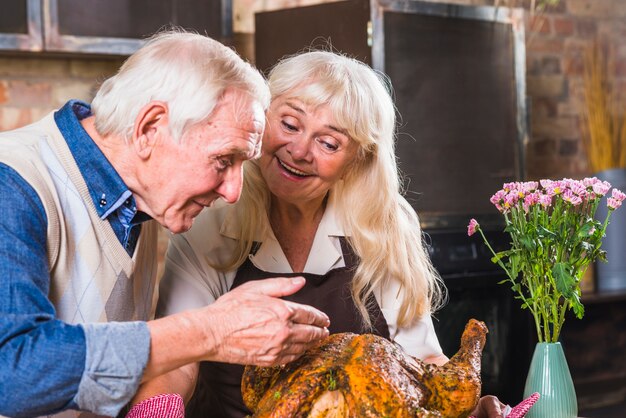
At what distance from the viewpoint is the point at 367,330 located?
6.61ft

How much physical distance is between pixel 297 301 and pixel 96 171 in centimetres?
70

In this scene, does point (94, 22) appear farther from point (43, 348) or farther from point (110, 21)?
point (43, 348)

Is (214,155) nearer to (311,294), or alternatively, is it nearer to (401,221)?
(311,294)

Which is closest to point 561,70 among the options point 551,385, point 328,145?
point 328,145

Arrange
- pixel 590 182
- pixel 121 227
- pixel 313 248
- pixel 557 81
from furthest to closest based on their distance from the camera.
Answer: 1. pixel 557 81
2. pixel 313 248
3. pixel 590 182
4. pixel 121 227

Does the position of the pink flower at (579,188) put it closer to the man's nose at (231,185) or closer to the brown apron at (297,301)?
the brown apron at (297,301)

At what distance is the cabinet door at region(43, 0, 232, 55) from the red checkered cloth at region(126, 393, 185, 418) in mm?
1817

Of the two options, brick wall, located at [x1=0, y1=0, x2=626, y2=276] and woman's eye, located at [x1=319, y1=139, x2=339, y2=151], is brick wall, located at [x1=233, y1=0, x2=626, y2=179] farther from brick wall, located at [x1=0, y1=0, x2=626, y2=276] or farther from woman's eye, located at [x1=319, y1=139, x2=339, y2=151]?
woman's eye, located at [x1=319, y1=139, x2=339, y2=151]

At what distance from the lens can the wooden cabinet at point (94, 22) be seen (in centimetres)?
292

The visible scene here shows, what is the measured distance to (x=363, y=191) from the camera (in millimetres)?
2137

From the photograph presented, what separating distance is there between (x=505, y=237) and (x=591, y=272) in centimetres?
67

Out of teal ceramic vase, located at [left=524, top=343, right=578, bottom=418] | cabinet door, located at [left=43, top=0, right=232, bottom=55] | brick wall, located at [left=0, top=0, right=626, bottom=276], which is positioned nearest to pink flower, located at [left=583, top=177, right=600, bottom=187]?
teal ceramic vase, located at [left=524, top=343, right=578, bottom=418]

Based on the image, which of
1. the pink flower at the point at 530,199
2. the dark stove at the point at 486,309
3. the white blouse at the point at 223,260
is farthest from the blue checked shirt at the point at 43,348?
the dark stove at the point at 486,309

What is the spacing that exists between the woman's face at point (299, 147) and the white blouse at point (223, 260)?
13 cm
